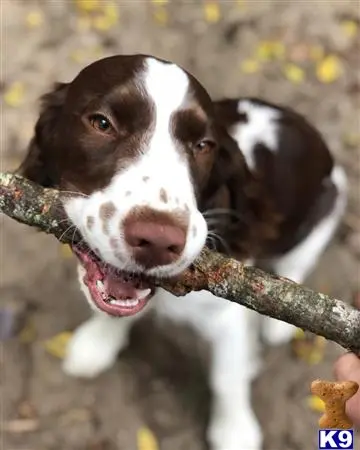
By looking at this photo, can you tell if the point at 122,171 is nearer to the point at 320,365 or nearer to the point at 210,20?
the point at 320,365

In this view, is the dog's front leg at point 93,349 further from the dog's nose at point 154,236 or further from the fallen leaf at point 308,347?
the dog's nose at point 154,236

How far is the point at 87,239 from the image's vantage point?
8.12ft

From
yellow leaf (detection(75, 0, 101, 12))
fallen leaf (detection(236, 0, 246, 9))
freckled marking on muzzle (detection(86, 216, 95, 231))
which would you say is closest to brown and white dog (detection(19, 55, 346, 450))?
freckled marking on muzzle (detection(86, 216, 95, 231))

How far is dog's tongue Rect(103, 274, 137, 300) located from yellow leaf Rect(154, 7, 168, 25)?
116 inches

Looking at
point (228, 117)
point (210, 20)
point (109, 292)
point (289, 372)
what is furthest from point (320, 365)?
point (210, 20)

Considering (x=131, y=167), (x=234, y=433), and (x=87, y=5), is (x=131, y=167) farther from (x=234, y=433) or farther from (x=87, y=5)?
(x=87, y=5)

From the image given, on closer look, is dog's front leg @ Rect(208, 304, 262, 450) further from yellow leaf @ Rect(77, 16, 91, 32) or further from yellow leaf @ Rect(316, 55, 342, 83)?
yellow leaf @ Rect(77, 16, 91, 32)

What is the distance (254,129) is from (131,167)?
116 centimetres

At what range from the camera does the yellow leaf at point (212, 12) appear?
5215 mm

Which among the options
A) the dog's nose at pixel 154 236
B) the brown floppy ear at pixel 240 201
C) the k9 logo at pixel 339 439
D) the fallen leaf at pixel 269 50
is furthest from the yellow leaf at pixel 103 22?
the k9 logo at pixel 339 439

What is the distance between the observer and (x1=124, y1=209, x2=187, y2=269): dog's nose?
229 centimetres

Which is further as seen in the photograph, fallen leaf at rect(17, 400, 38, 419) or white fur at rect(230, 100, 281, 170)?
fallen leaf at rect(17, 400, 38, 419)

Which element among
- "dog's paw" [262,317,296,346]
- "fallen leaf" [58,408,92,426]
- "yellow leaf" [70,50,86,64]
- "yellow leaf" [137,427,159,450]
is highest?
"yellow leaf" [70,50,86,64]

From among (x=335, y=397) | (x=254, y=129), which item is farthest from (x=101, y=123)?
(x=335, y=397)
